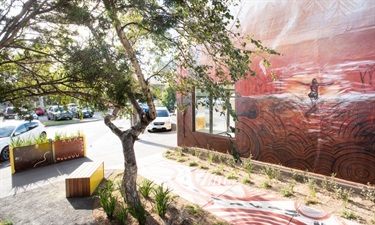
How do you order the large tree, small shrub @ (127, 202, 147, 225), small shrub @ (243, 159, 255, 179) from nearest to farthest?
the large tree
small shrub @ (127, 202, 147, 225)
small shrub @ (243, 159, 255, 179)

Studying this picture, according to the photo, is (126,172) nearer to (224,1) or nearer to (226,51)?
(226,51)

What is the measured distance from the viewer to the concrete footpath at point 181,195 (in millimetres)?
4289

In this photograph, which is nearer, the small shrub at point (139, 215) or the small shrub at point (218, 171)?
the small shrub at point (139, 215)

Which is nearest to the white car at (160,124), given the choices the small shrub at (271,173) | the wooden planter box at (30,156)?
the wooden planter box at (30,156)

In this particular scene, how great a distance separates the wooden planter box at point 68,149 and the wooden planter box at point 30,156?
0.70ft

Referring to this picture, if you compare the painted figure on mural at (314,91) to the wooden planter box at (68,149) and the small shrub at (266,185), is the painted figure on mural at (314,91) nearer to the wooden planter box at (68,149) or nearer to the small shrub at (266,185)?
the small shrub at (266,185)

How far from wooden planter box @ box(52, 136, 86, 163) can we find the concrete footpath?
1151mm

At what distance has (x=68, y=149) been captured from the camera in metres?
8.55

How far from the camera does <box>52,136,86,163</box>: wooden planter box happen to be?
8.22 m

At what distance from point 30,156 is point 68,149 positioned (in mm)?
1296

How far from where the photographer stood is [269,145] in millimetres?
7027

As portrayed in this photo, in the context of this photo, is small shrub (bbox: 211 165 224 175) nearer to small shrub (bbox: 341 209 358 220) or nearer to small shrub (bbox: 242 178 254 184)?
small shrub (bbox: 242 178 254 184)

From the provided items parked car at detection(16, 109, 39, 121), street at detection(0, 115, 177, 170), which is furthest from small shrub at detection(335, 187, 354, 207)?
parked car at detection(16, 109, 39, 121)

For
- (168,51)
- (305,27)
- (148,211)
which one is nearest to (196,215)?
(148,211)
